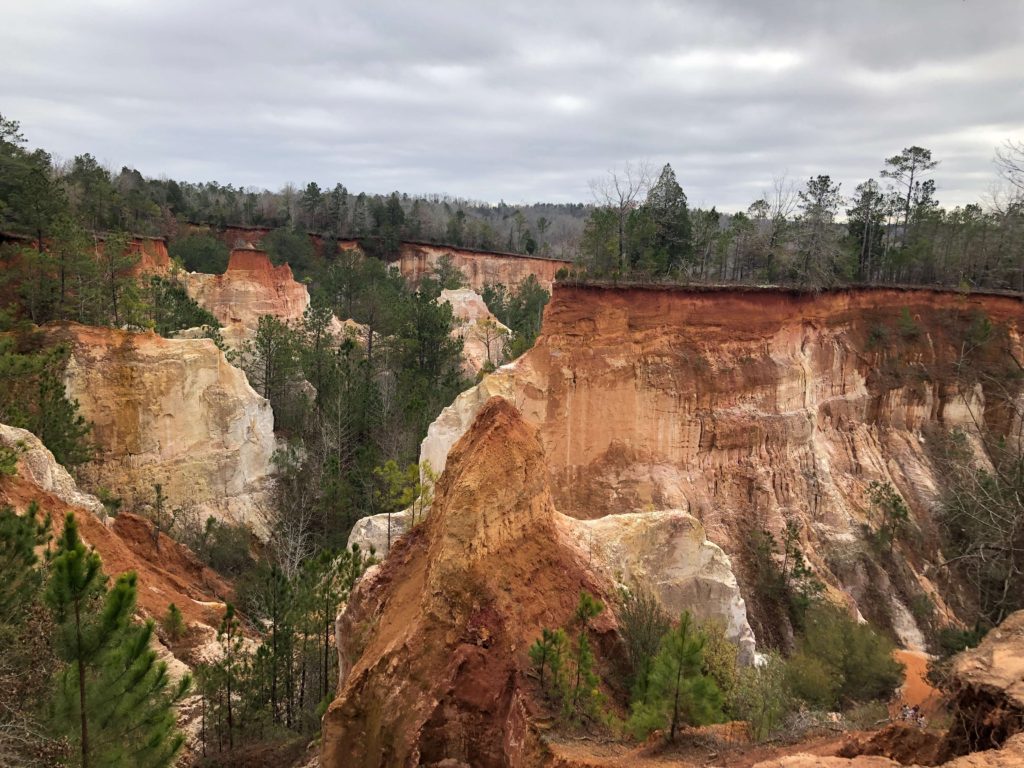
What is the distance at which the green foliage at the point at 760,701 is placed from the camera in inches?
346

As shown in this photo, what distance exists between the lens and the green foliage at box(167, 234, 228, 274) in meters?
45.7

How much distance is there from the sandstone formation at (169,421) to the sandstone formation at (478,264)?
38.9 metres

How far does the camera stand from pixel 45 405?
18.0 metres

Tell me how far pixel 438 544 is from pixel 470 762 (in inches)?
95.6

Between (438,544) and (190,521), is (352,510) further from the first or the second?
(438,544)

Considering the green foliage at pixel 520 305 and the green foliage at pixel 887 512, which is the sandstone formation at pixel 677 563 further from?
the green foliage at pixel 520 305

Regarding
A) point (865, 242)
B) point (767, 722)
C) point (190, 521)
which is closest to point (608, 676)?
point (767, 722)

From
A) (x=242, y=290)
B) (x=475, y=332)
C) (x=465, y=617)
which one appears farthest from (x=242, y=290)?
(x=465, y=617)

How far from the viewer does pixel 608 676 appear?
8.99 metres

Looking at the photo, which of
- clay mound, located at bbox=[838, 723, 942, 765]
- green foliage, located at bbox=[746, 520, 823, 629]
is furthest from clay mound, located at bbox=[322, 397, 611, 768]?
green foliage, located at bbox=[746, 520, 823, 629]

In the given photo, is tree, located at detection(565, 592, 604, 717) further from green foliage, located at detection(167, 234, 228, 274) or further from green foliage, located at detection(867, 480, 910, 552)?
green foliage, located at detection(167, 234, 228, 274)

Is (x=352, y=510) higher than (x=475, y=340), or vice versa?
(x=475, y=340)

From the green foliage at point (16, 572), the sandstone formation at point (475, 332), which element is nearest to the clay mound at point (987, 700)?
the green foliage at point (16, 572)

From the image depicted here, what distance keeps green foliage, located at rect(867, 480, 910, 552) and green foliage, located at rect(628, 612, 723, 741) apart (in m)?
Result: 18.1
